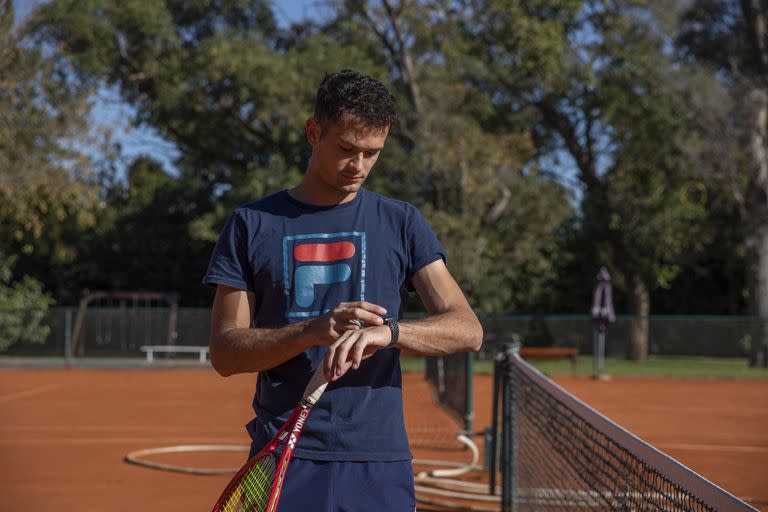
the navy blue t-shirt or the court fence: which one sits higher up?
the navy blue t-shirt

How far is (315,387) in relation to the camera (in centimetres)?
268

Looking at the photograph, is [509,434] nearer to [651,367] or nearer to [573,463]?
[573,463]

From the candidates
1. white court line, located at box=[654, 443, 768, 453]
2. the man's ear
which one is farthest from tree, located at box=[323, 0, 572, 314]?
the man's ear

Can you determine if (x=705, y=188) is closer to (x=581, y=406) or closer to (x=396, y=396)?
(x=581, y=406)

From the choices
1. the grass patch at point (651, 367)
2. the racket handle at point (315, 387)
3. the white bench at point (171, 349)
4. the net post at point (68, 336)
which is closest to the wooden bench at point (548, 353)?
the grass patch at point (651, 367)

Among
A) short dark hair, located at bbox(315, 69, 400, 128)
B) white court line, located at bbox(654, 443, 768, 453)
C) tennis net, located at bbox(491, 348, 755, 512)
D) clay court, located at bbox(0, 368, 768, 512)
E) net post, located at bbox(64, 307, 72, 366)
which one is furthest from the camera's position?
net post, located at bbox(64, 307, 72, 366)

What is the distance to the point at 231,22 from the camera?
38.9m

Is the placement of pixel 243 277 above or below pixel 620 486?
above

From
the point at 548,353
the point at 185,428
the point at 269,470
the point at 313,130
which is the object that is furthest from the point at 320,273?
the point at 548,353

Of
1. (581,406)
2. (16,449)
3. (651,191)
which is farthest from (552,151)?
(581,406)

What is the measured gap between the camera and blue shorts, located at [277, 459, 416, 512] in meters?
2.81

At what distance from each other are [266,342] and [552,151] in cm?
3818

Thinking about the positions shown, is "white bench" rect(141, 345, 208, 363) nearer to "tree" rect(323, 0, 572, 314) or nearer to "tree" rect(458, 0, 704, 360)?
"tree" rect(323, 0, 572, 314)

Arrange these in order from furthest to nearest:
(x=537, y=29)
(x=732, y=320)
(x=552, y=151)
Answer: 1. (x=552, y=151)
2. (x=537, y=29)
3. (x=732, y=320)
